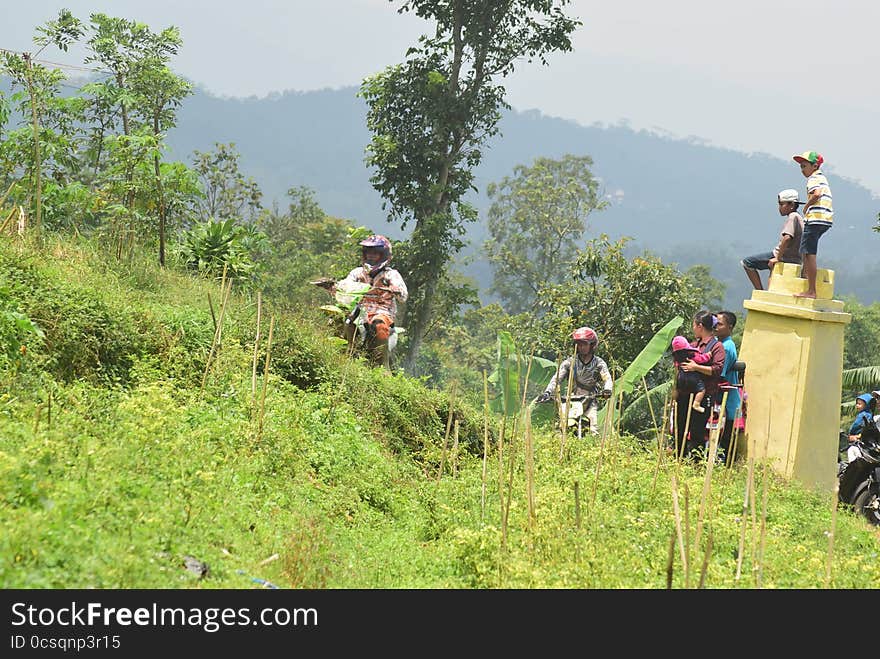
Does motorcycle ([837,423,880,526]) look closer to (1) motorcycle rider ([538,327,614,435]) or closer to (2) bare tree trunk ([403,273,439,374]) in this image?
(1) motorcycle rider ([538,327,614,435])

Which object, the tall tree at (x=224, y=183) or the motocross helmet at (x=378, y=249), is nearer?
the motocross helmet at (x=378, y=249)

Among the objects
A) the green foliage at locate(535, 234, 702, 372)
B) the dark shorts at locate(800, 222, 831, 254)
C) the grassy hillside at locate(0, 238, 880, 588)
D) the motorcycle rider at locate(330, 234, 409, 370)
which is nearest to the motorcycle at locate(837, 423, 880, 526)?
the grassy hillside at locate(0, 238, 880, 588)

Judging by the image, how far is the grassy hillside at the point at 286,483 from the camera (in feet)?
14.4

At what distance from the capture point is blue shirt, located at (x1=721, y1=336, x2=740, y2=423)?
30.1 ft

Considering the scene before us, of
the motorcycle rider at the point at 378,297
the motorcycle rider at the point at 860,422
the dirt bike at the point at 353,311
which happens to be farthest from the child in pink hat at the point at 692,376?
the dirt bike at the point at 353,311

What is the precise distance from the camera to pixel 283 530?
5.24 meters

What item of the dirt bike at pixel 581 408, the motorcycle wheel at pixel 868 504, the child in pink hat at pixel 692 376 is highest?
the child in pink hat at pixel 692 376

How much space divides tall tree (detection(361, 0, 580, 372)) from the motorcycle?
→ 1201 cm

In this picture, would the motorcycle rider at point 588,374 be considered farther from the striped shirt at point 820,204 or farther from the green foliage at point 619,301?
the green foliage at point 619,301

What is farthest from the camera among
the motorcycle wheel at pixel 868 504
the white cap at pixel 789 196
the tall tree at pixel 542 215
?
the tall tree at pixel 542 215

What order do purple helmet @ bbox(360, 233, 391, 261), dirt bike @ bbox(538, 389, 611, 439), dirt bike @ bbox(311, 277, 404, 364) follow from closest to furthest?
dirt bike @ bbox(538, 389, 611, 439) < dirt bike @ bbox(311, 277, 404, 364) < purple helmet @ bbox(360, 233, 391, 261)

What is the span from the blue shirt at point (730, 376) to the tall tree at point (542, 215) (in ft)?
123

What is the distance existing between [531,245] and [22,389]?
45.9 meters
